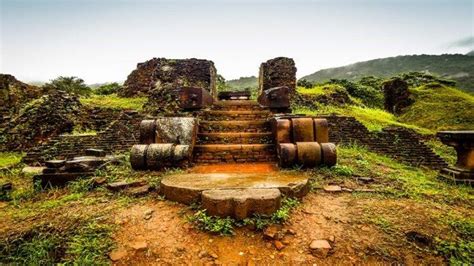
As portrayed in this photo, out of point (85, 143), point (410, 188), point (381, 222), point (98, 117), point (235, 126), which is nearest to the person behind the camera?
point (381, 222)

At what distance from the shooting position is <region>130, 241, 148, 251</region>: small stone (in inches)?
83.0

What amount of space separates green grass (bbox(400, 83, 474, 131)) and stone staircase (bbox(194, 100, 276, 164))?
38.7 ft

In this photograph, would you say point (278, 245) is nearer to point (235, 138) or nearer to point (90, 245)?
point (90, 245)

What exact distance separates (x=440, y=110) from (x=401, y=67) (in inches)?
1259

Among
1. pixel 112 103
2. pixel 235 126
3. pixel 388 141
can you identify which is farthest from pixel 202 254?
pixel 112 103

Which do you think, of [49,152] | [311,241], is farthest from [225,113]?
[49,152]

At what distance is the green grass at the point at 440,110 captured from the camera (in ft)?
42.4

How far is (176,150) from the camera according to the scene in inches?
160

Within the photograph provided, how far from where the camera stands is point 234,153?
4.54 metres

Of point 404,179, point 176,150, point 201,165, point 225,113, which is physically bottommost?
point 404,179

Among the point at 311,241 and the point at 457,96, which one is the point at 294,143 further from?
the point at 457,96

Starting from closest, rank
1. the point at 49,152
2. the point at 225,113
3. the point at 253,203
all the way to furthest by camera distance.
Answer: the point at 253,203, the point at 225,113, the point at 49,152

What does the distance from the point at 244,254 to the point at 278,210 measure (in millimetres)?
613

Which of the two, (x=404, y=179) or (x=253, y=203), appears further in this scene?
(x=404, y=179)
